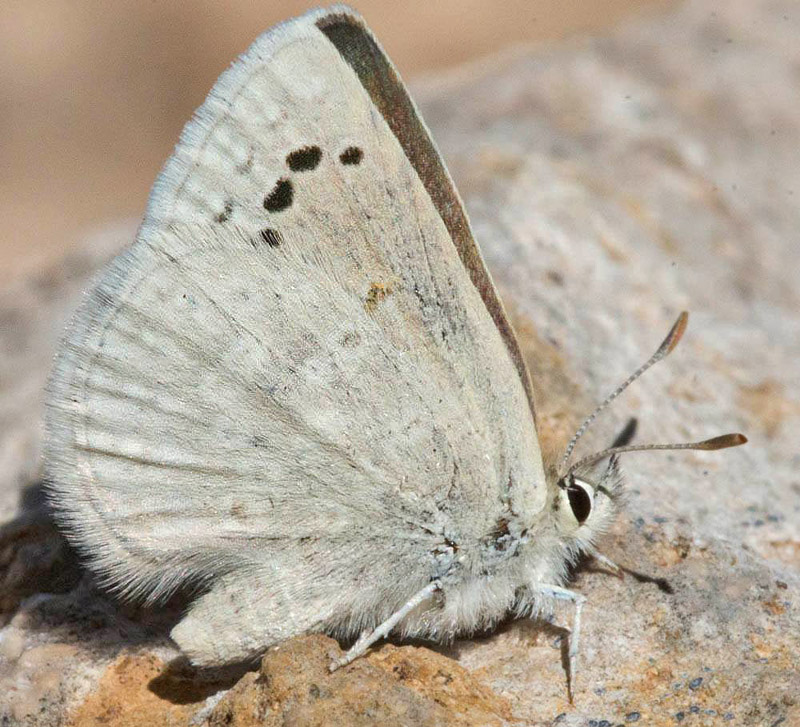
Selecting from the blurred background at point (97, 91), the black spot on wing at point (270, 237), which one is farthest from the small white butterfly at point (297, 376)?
the blurred background at point (97, 91)

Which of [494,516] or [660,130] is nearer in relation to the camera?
[494,516]

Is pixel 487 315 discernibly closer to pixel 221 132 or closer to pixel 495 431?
pixel 495 431

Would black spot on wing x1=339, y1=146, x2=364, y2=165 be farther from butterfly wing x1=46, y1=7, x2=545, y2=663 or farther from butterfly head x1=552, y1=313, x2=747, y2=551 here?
butterfly head x1=552, y1=313, x2=747, y2=551

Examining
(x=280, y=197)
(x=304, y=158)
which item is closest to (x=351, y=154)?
(x=304, y=158)

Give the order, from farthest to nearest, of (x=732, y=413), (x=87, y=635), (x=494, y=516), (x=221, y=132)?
1. (x=732, y=413)
2. (x=87, y=635)
3. (x=494, y=516)
4. (x=221, y=132)

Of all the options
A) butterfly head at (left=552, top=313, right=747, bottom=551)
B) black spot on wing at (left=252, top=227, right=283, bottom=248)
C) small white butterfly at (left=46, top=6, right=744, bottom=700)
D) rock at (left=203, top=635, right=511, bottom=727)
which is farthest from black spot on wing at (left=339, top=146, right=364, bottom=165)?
rock at (left=203, top=635, right=511, bottom=727)

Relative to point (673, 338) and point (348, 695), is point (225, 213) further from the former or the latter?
point (673, 338)

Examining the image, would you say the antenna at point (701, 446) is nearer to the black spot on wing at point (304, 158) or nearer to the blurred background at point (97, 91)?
the black spot on wing at point (304, 158)

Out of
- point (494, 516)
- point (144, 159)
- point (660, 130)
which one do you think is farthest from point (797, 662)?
point (144, 159)
